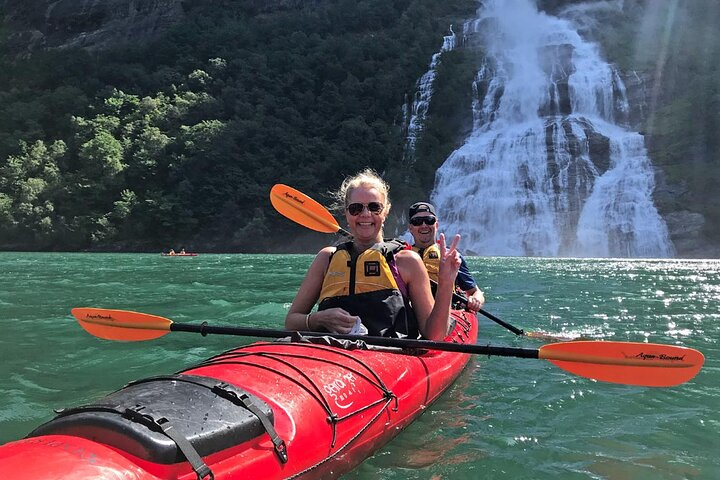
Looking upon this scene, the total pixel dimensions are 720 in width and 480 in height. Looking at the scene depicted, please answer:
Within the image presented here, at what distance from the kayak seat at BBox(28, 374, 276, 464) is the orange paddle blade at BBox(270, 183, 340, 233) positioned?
2917mm

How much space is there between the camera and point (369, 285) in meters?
3.06

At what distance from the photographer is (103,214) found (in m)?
33.8

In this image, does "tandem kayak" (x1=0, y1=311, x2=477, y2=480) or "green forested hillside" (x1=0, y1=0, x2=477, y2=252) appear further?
"green forested hillside" (x1=0, y1=0, x2=477, y2=252)

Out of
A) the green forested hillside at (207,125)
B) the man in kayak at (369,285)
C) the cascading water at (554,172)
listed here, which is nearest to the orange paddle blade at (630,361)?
the man in kayak at (369,285)

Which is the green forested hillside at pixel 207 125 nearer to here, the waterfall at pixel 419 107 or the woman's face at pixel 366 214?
the waterfall at pixel 419 107

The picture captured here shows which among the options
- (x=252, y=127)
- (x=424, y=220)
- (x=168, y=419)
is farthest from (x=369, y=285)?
(x=252, y=127)

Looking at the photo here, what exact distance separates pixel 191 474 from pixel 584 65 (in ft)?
128

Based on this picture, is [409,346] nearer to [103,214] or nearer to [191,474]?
[191,474]

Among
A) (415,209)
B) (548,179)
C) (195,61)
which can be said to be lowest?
(415,209)

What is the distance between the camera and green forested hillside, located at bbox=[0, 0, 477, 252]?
3375cm

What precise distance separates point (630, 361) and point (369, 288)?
57.0 inches

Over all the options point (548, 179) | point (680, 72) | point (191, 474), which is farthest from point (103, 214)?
point (680, 72)

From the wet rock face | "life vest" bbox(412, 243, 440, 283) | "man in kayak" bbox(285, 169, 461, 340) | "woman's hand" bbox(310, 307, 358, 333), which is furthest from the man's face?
the wet rock face

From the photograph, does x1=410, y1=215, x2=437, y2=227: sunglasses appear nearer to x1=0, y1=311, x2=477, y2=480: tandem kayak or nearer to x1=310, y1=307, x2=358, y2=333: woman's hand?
x1=310, y1=307, x2=358, y2=333: woman's hand
